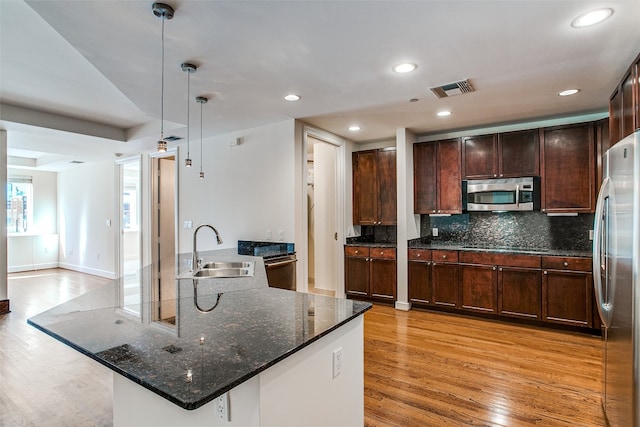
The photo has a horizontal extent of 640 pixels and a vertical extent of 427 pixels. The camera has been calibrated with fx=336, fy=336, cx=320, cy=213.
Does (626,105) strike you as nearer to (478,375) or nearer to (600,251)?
(600,251)

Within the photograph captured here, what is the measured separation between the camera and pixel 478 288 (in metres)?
4.18

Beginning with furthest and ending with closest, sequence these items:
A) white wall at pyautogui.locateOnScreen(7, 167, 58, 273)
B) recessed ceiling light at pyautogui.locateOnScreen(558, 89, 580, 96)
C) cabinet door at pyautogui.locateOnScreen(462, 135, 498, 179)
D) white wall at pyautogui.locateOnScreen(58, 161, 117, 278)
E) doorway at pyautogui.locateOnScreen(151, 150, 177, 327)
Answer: white wall at pyautogui.locateOnScreen(7, 167, 58, 273) → white wall at pyautogui.locateOnScreen(58, 161, 117, 278) → doorway at pyautogui.locateOnScreen(151, 150, 177, 327) → cabinet door at pyautogui.locateOnScreen(462, 135, 498, 179) → recessed ceiling light at pyautogui.locateOnScreen(558, 89, 580, 96)

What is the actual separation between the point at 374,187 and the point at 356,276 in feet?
4.62

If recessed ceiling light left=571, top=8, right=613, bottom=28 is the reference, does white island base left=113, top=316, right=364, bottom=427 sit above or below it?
below

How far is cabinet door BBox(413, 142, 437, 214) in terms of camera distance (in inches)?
187

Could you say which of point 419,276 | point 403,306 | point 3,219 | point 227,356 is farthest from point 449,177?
point 3,219

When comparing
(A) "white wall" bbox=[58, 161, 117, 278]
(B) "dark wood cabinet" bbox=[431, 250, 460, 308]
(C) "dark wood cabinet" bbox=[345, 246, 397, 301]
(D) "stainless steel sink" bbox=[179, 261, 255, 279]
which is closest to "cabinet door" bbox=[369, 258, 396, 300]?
(C) "dark wood cabinet" bbox=[345, 246, 397, 301]

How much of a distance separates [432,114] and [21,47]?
3.90m

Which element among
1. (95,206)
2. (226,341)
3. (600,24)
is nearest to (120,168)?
(95,206)

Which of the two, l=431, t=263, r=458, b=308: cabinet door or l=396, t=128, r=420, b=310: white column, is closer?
l=431, t=263, r=458, b=308: cabinet door

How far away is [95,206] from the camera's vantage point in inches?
293

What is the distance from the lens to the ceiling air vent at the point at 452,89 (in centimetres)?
295

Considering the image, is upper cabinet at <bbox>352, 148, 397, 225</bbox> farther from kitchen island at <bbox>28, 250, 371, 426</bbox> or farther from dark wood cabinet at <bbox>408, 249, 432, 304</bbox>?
kitchen island at <bbox>28, 250, 371, 426</bbox>

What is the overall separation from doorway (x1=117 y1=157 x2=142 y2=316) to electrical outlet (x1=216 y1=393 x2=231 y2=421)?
0.74m
